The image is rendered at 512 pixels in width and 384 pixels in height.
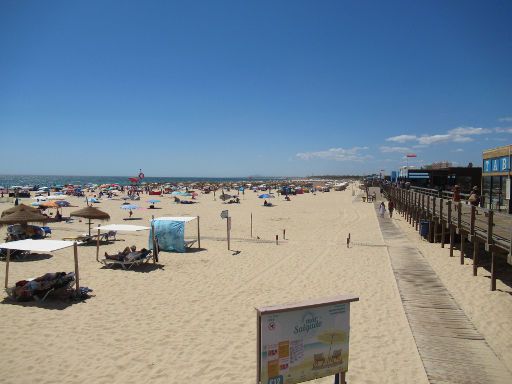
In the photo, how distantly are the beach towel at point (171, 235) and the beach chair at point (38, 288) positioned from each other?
6264 mm

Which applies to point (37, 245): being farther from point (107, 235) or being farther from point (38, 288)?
point (107, 235)

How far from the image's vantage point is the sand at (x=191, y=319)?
6.14 m

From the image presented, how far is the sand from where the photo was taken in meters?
6.14

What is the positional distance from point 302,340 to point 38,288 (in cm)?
819

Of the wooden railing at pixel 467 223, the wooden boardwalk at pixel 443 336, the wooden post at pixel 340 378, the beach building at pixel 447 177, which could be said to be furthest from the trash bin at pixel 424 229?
the wooden post at pixel 340 378

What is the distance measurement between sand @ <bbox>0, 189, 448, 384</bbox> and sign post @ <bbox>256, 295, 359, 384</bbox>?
204 centimetres

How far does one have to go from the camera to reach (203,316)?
855cm

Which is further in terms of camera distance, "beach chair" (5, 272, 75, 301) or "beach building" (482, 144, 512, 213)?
"beach building" (482, 144, 512, 213)

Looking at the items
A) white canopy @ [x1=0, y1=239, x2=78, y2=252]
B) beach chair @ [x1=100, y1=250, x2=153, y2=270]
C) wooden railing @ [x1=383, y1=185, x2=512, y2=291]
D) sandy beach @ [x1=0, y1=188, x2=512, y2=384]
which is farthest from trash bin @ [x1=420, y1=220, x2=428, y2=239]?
white canopy @ [x1=0, y1=239, x2=78, y2=252]

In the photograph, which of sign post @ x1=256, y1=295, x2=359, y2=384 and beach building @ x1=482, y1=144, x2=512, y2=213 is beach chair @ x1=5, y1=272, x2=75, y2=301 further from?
beach building @ x1=482, y1=144, x2=512, y2=213

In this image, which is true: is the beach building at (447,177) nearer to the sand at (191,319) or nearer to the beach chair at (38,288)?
the sand at (191,319)

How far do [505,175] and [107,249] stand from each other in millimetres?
17928

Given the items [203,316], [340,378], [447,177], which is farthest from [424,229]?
[340,378]

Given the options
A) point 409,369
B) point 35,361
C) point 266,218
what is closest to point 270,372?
point 409,369
